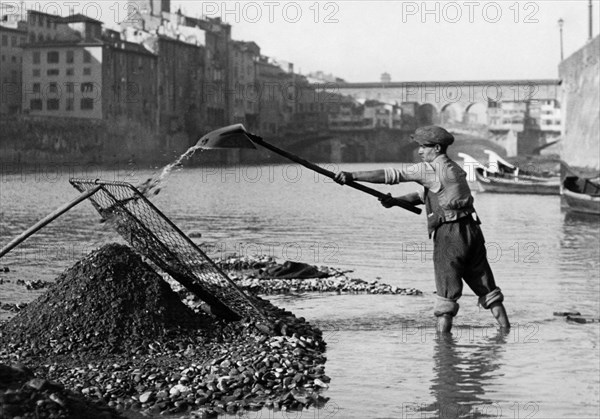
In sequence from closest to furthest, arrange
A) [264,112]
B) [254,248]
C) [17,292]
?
1. [17,292]
2. [254,248]
3. [264,112]

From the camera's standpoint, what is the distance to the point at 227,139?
8.99 meters

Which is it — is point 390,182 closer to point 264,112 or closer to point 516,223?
point 516,223

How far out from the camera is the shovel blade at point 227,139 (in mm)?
8852

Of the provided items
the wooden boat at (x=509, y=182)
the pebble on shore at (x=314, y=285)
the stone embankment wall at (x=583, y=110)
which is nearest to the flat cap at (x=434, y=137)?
the pebble on shore at (x=314, y=285)

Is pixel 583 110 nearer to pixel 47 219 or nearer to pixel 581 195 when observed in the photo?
pixel 581 195

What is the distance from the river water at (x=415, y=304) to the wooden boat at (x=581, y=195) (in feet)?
2.22

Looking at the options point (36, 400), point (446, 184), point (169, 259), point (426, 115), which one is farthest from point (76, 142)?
point (426, 115)

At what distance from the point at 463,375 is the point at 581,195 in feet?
94.3

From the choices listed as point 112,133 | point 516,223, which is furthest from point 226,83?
point 516,223

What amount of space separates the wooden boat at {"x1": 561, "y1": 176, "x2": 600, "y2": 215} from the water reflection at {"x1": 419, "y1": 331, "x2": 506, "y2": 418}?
2612 cm

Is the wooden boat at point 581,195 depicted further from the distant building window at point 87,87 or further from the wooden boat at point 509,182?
the distant building window at point 87,87

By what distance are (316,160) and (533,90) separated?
28598mm

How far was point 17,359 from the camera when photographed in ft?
30.0

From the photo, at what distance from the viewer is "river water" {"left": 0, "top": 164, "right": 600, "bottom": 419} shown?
28.1 feet
